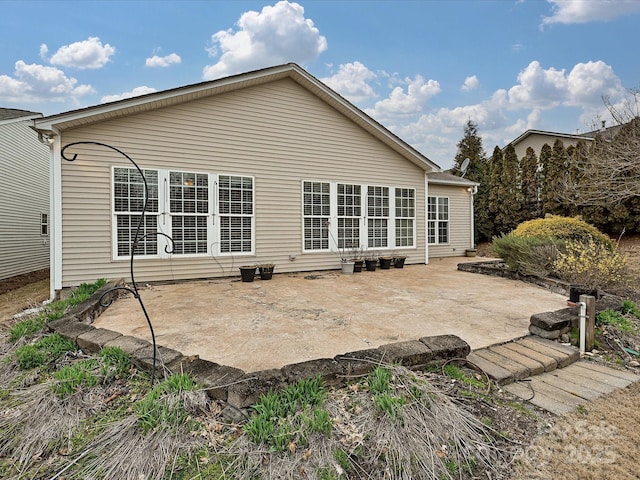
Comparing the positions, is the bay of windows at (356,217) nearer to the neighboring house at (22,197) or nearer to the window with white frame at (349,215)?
the window with white frame at (349,215)

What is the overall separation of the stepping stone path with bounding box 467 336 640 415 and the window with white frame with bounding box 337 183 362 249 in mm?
5890

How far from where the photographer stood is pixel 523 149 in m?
19.9

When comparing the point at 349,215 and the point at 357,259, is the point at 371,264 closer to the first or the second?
the point at 357,259

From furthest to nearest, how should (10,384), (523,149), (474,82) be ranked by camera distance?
(523,149), (474,82), (10,384)

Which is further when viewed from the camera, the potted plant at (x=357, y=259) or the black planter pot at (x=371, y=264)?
the black planter pot at (x=371, y=264)

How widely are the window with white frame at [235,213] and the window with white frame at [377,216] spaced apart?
3448 mm

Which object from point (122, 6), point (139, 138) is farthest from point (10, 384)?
point (122, 6)

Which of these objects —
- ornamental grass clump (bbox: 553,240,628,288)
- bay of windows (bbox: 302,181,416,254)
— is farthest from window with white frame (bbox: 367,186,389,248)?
ornamental grass clump (bbox: 553,240,628,288)

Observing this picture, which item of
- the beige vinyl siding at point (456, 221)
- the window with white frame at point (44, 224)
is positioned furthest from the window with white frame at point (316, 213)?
the window with white frame at point (44, 224)

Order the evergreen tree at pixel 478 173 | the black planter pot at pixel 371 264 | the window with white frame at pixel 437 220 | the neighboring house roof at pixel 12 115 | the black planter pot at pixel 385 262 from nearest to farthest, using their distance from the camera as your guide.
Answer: the black planter pot at pixel 371 264 < the black planter pot at pixel 385 262 < the neighboring house roof at pixel 12 115 < the window with white frame at pixel 437 220 < the evergreen tree at pixel 478 173

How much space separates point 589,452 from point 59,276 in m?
7.71

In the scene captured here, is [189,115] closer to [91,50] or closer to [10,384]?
[10,384]

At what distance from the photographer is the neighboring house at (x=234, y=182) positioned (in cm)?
632

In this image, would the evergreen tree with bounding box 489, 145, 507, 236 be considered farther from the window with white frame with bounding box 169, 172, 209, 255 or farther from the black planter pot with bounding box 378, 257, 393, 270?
the window with white frame with bounding box 169, 172, 209, 255
